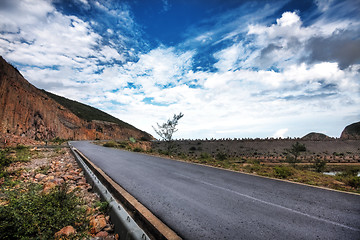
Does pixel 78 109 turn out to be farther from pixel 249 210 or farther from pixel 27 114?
pixel 249 210

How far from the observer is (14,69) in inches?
1291

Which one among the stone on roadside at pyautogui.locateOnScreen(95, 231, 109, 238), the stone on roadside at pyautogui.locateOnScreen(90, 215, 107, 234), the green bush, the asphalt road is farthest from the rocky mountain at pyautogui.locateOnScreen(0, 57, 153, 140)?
the stone on roadside at pyautogui.locateOnScreen(95, 231, 109, 238)

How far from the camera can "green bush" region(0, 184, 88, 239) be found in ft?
8.25

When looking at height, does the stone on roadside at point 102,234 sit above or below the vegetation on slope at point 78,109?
below

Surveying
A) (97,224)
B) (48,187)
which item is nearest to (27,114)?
(48,187)

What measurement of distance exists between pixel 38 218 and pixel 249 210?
4193mm

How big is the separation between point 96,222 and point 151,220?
98 centimetres

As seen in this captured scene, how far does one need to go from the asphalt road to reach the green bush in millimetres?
1619

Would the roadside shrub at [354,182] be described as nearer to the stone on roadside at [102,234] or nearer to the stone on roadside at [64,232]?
the stone on roadside at [102,234]

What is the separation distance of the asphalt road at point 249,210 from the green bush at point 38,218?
1.62 meters

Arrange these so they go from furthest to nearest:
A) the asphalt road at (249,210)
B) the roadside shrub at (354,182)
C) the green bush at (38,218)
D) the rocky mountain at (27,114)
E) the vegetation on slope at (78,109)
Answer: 1. the vegetation on slope at (78,109)
2. the rocky mountain at (27,114)
3. the roadside shrub at (354,182)
4. the asphalt road at (249,210)
5. the green bush at (38,218)

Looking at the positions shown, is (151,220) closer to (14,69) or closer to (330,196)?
(330,196)

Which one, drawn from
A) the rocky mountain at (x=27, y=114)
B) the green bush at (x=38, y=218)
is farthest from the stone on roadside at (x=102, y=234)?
the rocky mountain at (x=27, y=114)

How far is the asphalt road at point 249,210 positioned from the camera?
3102mm
